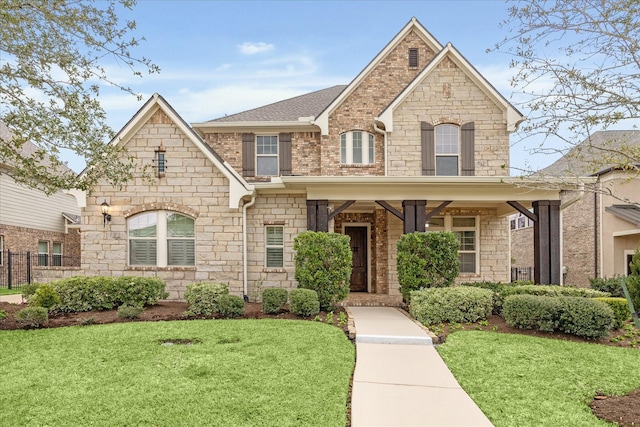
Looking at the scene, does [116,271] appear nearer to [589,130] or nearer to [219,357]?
[219,357]

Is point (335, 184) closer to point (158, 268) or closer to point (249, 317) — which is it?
point (249, 317)

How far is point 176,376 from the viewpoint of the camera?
5137mm

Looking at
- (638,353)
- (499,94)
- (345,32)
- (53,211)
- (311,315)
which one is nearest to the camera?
(638,353)

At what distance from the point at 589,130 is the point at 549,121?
44 cm

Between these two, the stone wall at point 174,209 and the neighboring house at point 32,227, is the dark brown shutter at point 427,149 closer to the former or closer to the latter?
the stone wall at point 174,209

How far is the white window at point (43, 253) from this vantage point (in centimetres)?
1995

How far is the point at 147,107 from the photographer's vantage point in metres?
10.9

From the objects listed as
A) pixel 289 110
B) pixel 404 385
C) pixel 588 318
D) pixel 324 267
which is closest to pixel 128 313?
pixel 324 267

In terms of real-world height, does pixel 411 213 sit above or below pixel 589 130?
below

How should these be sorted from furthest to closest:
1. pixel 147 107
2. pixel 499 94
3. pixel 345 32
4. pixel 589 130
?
1. pixel 345 32
2. pixel 499 94
3. pixel 147 107
4. pixel 589 130

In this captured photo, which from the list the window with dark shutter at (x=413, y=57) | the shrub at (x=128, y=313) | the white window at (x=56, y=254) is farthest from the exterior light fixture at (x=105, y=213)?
the white window at (x=56, y=254)

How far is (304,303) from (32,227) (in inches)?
685

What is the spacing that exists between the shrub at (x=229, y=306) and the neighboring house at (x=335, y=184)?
208cm

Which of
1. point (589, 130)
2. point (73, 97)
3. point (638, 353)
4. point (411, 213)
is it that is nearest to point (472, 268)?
point (411, 213)
